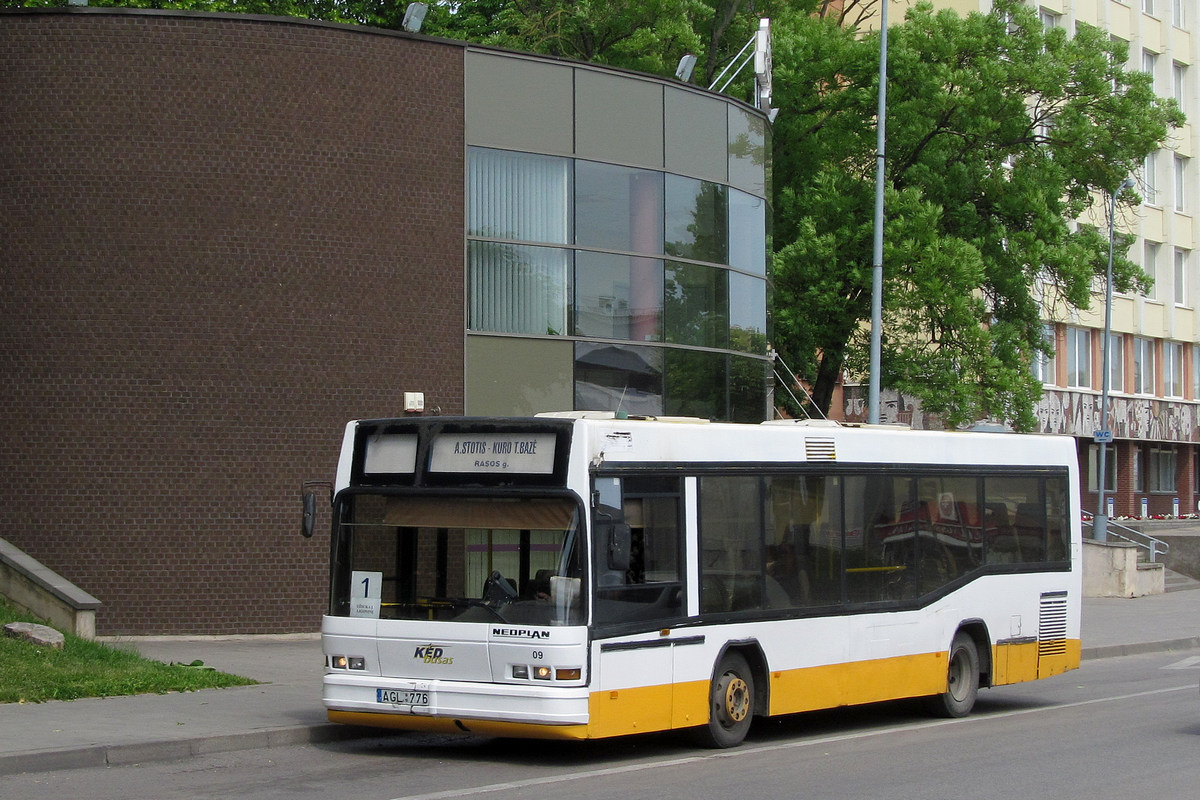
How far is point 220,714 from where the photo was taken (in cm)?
1284

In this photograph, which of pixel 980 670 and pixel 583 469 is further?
pixel 980 670

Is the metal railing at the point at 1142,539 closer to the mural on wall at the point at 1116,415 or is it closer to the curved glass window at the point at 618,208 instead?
the mural on wall at the point at 1116,415

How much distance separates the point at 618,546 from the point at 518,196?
36.0 ft

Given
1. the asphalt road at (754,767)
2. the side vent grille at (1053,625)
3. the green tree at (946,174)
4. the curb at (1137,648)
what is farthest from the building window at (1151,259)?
the asphalt road at (754,767)

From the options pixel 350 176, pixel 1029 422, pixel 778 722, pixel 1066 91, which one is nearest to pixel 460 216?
pixel 350 176

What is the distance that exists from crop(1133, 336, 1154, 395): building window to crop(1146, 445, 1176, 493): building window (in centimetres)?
275

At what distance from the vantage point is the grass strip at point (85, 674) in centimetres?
1345

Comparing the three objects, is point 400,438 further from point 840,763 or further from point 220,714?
point 840,763

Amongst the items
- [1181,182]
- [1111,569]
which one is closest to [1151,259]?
Answer: [1181,182]

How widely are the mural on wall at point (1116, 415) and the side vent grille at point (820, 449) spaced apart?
3099 cm

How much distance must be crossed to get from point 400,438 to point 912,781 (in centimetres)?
455

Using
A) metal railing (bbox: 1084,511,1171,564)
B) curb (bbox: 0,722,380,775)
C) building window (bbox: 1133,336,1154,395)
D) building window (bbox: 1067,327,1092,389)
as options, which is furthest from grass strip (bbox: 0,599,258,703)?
building window (bbox: 1133,336,1154,395)

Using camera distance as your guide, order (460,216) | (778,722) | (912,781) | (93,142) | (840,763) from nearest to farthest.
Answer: (912,781)
(840,763)
(778,722)
(93,142)
(460,216)

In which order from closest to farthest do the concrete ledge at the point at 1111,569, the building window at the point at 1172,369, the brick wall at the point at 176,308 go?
the brick wall at the point at 176,308, the concrete ledge at the point at 1111,569, the building window at the point at 1172,369
